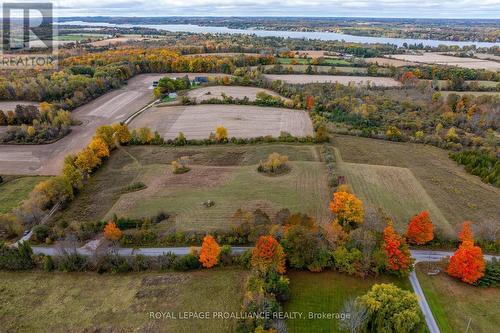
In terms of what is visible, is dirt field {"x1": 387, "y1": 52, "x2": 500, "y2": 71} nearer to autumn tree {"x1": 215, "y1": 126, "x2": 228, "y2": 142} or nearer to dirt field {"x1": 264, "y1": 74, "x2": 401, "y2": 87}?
dirt field {"x1": 264, "y1": 74, "x2": 401, "y2": 87}

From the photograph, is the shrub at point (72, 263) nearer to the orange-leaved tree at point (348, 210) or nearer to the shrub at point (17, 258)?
the shrub at point (17, 258)

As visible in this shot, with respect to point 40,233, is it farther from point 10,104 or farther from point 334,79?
point 334,79

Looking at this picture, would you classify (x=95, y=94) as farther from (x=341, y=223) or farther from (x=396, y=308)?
(x=396, y=308)

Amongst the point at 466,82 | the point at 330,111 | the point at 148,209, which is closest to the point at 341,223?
the point at 148,209

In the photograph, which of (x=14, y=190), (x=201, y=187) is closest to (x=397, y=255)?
(x=201, y=187)

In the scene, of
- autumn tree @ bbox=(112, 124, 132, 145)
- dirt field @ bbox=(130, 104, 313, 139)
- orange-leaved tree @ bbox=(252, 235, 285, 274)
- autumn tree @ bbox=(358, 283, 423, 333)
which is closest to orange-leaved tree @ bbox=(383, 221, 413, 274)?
autumn tree @ bbox=(358, 283, 423, 333)

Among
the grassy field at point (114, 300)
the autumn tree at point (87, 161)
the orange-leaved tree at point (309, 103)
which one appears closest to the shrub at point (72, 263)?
the grassy field at point (114, 300)
